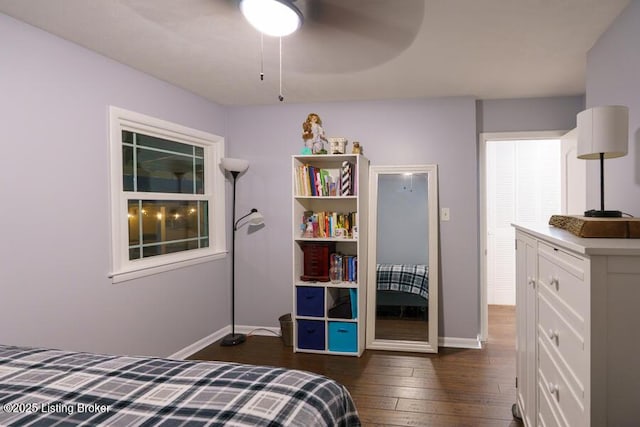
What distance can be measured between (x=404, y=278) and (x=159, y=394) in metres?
2.97

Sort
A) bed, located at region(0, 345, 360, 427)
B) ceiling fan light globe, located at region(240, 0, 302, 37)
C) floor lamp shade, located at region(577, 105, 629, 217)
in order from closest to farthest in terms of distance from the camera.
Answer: bed, located at region(0, 345, 360, 427) → floor lamp shade, located at region(577, 105, 629, 217) → ceiling fan light globe, located at region(240, 0, 302, 37)

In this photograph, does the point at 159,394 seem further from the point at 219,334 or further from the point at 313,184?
the point at 219,334

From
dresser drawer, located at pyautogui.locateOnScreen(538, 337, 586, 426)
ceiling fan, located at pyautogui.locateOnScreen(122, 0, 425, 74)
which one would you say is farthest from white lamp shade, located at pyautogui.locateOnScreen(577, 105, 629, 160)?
ceiling fan, located at pyautogui.locateOnScreen(122, 0, 425, 74)

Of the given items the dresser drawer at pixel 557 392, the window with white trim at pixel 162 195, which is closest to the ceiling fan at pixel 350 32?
the window with white trim at pixel 162 195

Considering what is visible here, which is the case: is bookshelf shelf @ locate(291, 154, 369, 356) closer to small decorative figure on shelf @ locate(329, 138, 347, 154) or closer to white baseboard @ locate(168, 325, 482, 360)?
small decorative figure on shelf @ locate(329, 138, 347, 154)

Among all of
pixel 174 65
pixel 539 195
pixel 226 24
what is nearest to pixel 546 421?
pixel 226 24

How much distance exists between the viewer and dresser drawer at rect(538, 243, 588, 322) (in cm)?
124

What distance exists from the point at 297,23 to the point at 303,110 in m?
→ 2.06

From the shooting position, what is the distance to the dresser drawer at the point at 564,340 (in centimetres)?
125

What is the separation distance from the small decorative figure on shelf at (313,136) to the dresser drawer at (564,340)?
240cm

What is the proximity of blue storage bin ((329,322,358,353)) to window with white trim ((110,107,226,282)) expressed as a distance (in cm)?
136

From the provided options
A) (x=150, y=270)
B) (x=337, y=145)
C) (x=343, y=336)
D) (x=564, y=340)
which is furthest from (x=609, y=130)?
(x=150, y=270)

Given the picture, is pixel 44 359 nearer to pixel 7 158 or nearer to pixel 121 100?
pixel 7 158

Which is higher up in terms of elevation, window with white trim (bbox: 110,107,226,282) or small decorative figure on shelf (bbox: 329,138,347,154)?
small decorative figure on shelf (bbox: 329,138,347,154)
